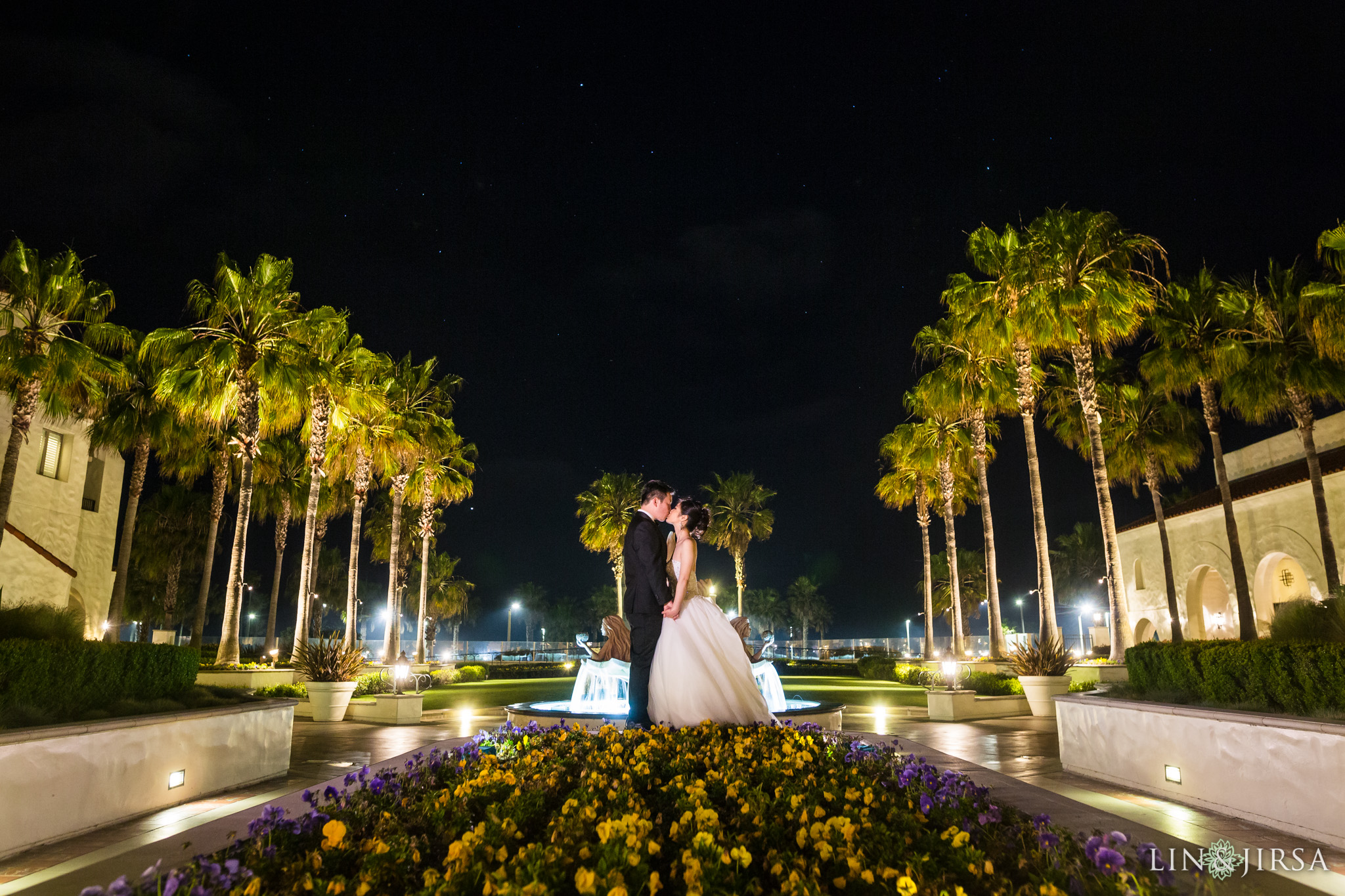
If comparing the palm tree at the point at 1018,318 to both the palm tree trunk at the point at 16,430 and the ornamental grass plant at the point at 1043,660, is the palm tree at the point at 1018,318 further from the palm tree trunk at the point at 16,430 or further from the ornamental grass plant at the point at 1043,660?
the palm tree trunk at the point at 16,430

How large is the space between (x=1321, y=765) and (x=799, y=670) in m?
40.5

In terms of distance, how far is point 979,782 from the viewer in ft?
22.1

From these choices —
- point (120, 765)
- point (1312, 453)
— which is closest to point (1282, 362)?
point (1312, 453)

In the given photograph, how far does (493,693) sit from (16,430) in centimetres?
1611

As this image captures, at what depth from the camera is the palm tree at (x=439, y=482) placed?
32.6m

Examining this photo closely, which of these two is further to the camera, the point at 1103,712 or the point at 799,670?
the point at 799,670

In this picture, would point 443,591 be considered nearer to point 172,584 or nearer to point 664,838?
point 172,584

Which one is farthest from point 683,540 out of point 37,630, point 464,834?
point 37,630

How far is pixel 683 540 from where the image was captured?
6.98 m

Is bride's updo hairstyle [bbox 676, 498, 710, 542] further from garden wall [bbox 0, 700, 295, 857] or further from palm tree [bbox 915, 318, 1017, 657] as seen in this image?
palm tree [bbox 915, 318, 1017, 657]

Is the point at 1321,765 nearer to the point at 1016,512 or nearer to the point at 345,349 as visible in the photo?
the point at 345,349

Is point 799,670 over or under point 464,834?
under

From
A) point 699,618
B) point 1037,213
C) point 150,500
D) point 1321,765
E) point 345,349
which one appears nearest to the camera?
point 1321,765

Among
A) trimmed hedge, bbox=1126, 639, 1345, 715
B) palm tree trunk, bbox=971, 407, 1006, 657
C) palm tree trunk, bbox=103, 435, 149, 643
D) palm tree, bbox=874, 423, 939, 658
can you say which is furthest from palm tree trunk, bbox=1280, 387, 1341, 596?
palm tree trunk, bbox=103, 435, 149, 643
